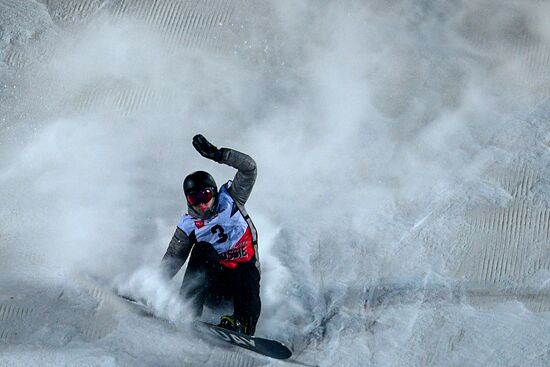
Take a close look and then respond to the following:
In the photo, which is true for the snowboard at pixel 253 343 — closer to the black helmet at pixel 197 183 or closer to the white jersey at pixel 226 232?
the white jersey at pixel 226 232

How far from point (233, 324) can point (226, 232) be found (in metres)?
0.47

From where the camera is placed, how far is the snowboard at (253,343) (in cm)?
340

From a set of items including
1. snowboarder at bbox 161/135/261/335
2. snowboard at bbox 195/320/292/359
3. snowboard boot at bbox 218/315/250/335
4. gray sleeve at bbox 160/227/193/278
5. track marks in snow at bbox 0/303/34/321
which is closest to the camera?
snowboard at bbox 195/320/292/359

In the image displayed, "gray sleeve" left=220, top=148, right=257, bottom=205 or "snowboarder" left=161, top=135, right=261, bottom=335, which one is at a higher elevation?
"gray sleeve" left=220, top=148, right=257, bottom=205

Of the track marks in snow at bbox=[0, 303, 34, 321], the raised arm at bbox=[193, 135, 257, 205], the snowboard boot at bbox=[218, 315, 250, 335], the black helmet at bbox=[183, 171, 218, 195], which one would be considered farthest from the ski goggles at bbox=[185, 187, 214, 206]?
the track marks in snow at bbox=[0, 303, 34, 321]

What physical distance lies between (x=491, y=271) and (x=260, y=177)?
1353mm

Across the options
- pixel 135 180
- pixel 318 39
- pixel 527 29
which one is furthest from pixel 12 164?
pixel 527 29

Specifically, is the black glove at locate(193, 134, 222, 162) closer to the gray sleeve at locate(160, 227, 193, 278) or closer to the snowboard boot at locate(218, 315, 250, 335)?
the gray sleeve at locate(160, 227, 193, 278)

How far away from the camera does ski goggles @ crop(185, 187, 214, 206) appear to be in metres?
3.61

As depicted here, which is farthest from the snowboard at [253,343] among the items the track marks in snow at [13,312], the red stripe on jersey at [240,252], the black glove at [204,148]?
the track marks in snow at [13,312]

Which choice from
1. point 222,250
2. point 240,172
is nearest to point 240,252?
point 222,250

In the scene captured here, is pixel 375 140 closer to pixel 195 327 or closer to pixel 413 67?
pixel 413 67

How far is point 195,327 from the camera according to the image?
379cm

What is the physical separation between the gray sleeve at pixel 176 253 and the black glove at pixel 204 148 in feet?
1.63
